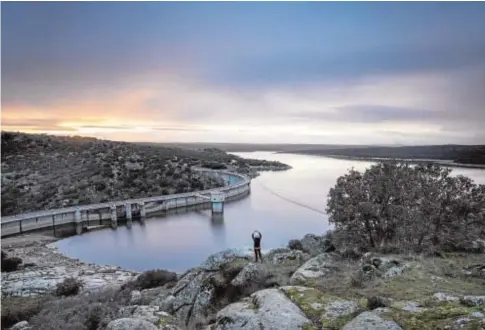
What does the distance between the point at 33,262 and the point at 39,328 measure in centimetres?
1858

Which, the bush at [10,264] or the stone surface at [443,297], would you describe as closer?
the stone surface at [443,297]

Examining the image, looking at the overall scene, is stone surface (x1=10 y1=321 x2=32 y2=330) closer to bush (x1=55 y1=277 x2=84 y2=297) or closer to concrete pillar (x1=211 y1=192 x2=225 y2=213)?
bush (x1=55 y1=277 x2=84 y2=297)

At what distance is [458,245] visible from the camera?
1507 cm

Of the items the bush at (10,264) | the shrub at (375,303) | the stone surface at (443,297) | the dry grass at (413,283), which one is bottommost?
the bush at (10,264)

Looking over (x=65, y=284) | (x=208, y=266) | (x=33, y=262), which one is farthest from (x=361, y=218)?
(x=33, y=262)

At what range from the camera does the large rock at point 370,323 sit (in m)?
6.87

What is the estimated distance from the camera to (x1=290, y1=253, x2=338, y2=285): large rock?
35.8 ft

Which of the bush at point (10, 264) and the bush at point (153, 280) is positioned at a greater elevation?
the bush at point (153, 280)

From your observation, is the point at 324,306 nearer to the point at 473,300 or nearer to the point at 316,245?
the point at 473,300

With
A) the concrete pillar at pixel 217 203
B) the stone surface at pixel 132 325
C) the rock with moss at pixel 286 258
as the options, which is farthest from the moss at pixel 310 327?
the concrete pillar at pixel 217 203

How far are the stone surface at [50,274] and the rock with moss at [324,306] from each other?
15.4 metres

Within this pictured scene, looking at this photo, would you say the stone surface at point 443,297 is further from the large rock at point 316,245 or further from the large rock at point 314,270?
the large rock at point 316,245

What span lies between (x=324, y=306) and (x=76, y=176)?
67.1 meters

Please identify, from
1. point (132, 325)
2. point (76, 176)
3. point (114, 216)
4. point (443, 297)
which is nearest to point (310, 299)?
point (443, 297)
